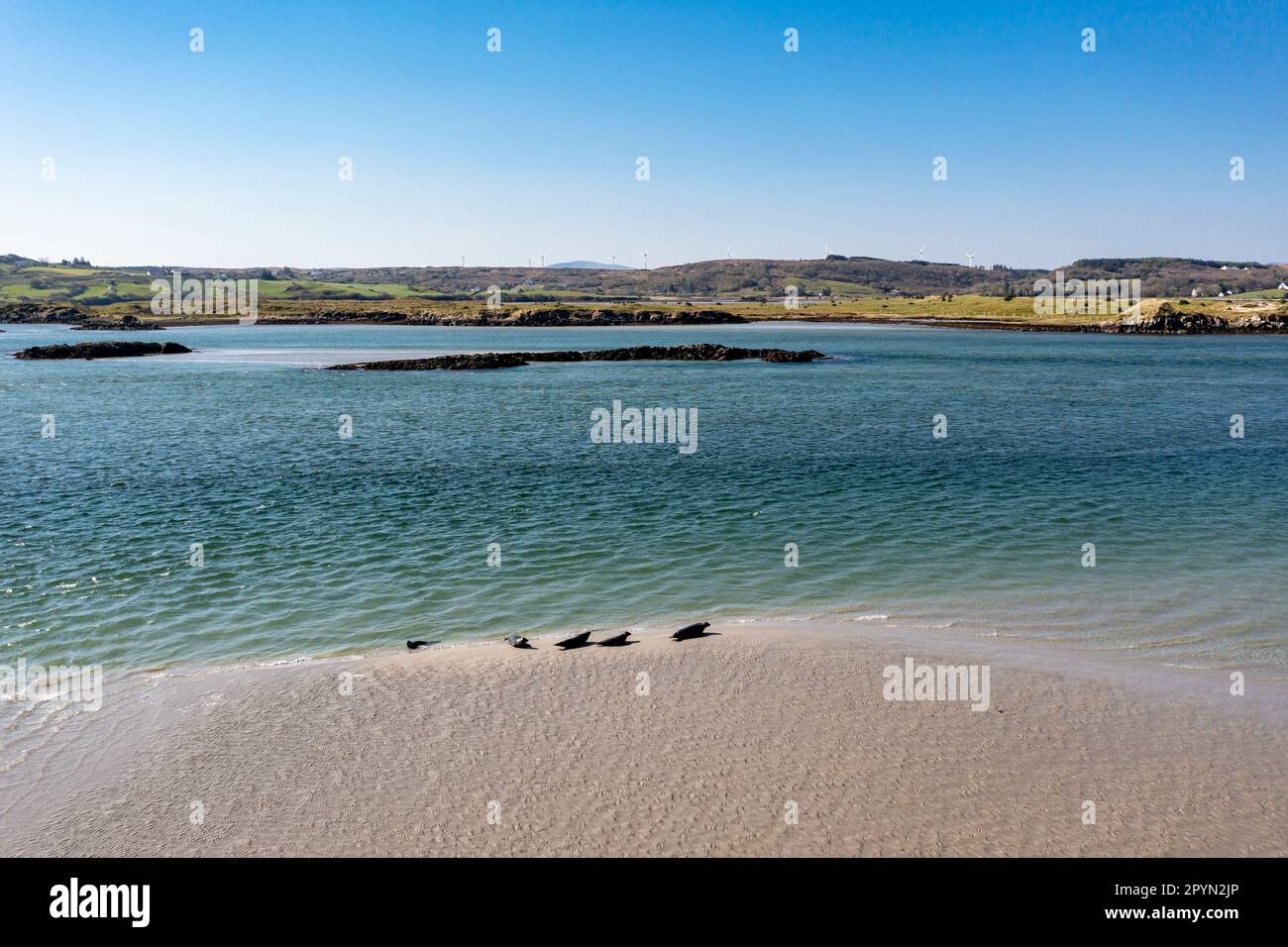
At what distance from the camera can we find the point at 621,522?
89.6 feet

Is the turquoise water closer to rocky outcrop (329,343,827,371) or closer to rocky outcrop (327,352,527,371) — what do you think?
rocky outcrop (327,352,527,371)

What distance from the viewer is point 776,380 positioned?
258 ft

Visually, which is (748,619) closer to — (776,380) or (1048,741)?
(1048,741)

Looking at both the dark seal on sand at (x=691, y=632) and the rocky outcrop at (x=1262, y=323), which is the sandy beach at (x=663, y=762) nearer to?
the dark seal on sand at (x=691, y=632)

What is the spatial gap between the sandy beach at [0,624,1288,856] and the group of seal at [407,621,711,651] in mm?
314

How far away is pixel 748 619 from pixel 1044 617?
6818 mm

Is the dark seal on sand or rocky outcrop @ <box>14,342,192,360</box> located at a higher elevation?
rocky outcrop @ <box>14,342,192,360</box>

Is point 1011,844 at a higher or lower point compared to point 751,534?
lower

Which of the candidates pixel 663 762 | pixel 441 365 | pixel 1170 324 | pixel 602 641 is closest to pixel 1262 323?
pixel 1170 324

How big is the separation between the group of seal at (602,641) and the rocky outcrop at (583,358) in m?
74.7

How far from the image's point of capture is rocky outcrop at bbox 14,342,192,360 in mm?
101562

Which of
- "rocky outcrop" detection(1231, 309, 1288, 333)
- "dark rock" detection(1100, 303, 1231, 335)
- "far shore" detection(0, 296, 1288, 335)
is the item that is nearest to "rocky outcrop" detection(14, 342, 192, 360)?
"far shore" detection(0, 296, 1288, 335)
